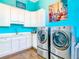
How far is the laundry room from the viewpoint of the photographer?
2385mm

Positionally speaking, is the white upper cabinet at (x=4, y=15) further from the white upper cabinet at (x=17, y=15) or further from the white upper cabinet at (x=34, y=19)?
the white upper cabinet at (x=34, y=19)

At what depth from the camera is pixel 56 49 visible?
2600 mm

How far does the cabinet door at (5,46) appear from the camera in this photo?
3285mm

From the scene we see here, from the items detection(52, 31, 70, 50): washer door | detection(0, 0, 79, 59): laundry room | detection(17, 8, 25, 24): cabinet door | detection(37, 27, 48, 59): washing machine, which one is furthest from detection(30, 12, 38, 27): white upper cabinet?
detection(52, 31, 70, 50): washer door

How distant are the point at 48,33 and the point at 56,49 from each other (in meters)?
0.75

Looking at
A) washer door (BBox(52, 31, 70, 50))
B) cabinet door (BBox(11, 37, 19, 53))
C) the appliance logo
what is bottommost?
→ cabinet door (BBox(11, 37, 19, 53))

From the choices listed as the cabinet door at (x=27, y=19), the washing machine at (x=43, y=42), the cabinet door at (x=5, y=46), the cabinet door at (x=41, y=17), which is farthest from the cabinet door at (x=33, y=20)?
the cabinet door at (x=5, y=46)

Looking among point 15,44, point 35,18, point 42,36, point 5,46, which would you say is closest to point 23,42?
point 15,44

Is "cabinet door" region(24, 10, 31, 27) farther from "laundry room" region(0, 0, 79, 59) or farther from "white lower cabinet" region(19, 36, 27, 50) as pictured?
"white lower cabinet" region(19, 36, 27, 50)

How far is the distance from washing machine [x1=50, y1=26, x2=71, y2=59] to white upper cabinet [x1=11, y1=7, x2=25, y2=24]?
6.97 feet

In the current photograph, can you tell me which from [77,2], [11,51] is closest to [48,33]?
[77,2]

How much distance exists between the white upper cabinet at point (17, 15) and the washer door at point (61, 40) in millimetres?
2221

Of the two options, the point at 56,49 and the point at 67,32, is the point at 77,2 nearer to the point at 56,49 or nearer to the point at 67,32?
the point at 67,32

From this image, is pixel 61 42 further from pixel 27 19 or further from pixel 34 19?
pixel 34 19
